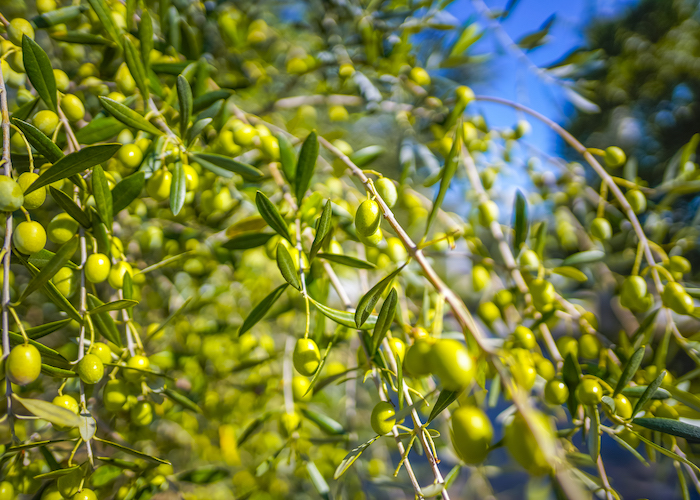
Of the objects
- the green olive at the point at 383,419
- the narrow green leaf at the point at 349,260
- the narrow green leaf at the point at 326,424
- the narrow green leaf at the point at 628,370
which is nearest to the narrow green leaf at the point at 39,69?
the narrow green leaf at the point at 349,260

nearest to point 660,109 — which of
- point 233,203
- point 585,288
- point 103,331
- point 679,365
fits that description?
point 679,365

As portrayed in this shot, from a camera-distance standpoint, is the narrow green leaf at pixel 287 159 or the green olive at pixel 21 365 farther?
the narrow green leaf at pixel 287 159

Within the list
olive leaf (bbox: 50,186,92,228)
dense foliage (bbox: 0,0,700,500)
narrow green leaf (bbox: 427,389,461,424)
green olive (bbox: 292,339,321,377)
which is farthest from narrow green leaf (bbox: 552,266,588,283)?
olive leaf (bbox: 50,186,92,228)

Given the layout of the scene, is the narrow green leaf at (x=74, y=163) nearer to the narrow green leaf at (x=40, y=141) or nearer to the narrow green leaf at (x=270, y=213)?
the narrow green leaf at (x=40, y=141)

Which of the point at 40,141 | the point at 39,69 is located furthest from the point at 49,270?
the point at 39,69

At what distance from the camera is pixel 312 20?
4.32 ft

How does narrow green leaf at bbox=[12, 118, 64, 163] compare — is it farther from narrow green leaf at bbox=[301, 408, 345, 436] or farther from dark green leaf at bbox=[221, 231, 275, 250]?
narrow green leaf at bbox=[301, 408, 345, 436]

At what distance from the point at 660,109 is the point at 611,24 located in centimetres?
167

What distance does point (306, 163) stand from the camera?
0.53 metres

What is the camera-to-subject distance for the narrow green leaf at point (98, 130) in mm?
542

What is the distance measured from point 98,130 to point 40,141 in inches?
6.0

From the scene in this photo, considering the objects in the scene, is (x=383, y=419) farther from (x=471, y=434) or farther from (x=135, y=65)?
(x=135, y=65)

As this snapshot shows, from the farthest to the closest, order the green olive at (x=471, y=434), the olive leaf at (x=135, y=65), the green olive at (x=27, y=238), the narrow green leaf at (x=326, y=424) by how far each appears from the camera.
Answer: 1. the narrow green leaf at (x=326, y=424)
2. the olive leaf at (x=135, y=65)
3. the green olive at (x=27, y=238)
4. the green olive at (x=471, y=434)

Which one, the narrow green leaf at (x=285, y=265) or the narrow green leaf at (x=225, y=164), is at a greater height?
the narrow green leaf at (x=225, y=164)
